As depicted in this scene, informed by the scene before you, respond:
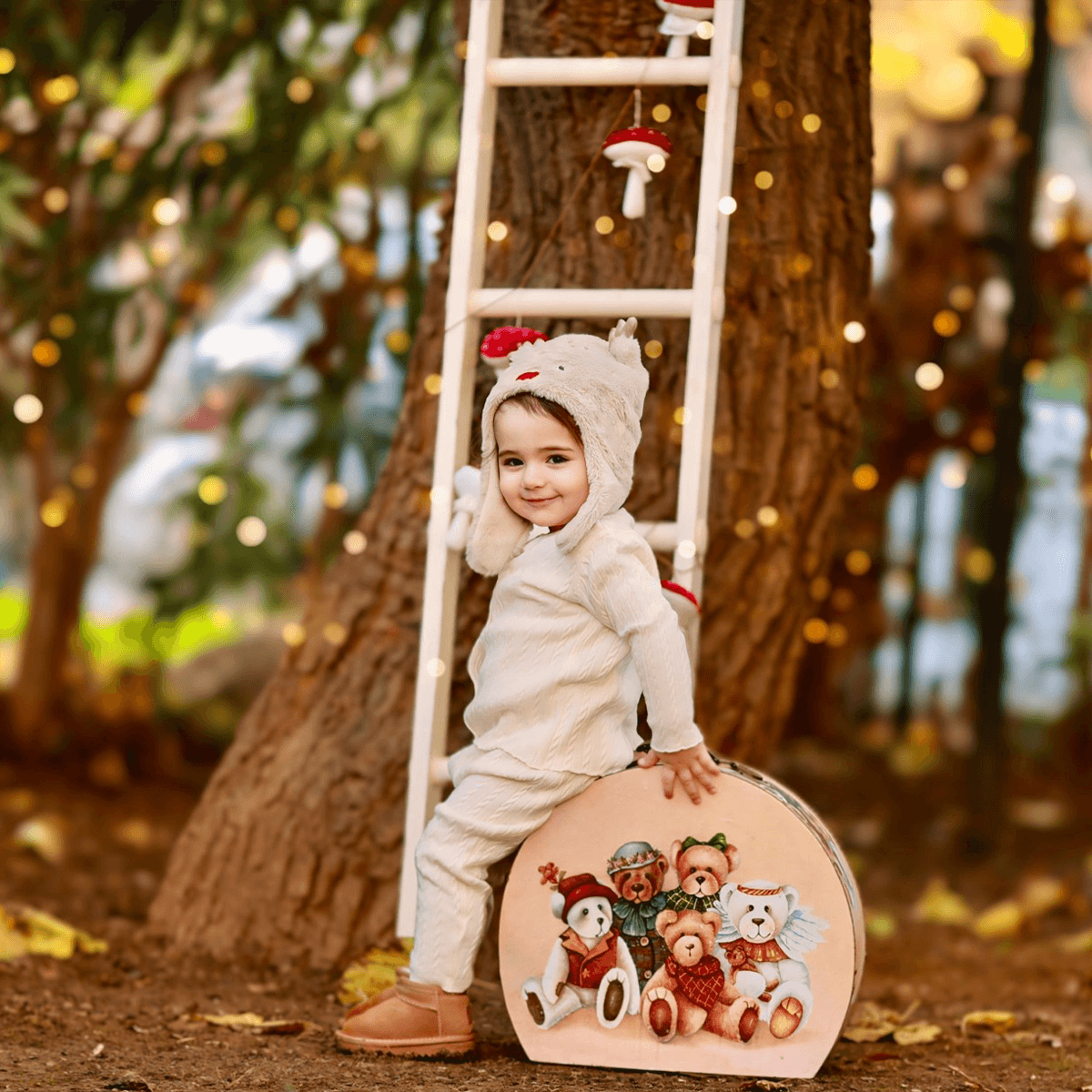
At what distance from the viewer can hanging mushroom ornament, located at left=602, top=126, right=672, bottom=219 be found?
229 cm

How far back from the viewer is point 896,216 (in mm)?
5324

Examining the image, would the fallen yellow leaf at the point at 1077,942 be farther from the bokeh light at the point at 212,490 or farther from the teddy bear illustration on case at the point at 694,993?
the bokeh light at the point at 212,490

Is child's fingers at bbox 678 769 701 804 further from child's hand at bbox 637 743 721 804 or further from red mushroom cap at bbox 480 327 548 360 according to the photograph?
red mushroom cap at bbox 480 327 548 360

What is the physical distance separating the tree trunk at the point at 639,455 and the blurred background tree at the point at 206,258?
1261 mm

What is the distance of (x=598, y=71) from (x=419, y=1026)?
159 centimetres

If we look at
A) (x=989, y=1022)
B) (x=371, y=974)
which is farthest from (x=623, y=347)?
(x=989, y=1022)

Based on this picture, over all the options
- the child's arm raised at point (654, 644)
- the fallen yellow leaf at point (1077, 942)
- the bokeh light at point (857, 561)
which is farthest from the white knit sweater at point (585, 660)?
the bokeh light at point (857, 561)

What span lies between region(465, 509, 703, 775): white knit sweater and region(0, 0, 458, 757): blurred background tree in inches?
78.2

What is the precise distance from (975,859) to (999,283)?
2289 millimetres

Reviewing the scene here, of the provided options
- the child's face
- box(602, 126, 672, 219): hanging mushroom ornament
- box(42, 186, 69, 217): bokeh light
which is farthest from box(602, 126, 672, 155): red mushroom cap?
box(42, 186, 69, 217): bokeh light

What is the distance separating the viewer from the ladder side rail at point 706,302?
2.26 metres

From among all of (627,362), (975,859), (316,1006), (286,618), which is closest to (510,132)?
(627,362)

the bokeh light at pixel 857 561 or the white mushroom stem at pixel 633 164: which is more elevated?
the white mushroom stem at pixel 633 164

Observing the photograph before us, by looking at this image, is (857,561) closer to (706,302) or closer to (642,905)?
(706,302)
